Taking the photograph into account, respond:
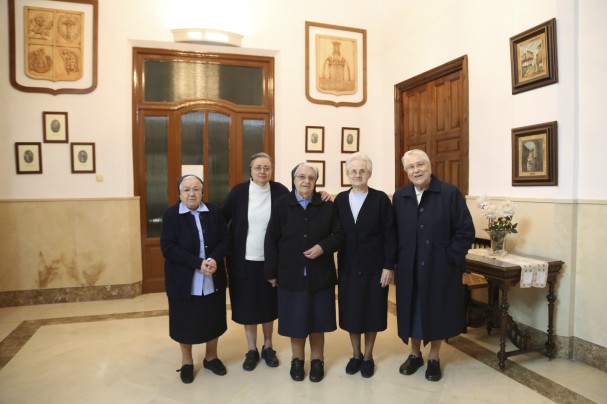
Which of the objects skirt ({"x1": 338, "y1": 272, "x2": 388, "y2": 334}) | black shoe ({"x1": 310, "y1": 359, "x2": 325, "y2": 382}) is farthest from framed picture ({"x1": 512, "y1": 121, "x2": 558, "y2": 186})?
black shoe ({"x1": 310, "y1": 359, "x2": 325, "y2": 382})

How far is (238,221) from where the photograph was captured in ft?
9.61

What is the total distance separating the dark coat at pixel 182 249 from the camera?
8.73ft

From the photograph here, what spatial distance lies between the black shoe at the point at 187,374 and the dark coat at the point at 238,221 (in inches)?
25.7

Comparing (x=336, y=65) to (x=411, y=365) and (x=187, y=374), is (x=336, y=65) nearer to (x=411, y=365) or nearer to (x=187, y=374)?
(x=411, y=365)

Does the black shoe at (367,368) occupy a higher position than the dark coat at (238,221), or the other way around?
the dark coat at (238,221)

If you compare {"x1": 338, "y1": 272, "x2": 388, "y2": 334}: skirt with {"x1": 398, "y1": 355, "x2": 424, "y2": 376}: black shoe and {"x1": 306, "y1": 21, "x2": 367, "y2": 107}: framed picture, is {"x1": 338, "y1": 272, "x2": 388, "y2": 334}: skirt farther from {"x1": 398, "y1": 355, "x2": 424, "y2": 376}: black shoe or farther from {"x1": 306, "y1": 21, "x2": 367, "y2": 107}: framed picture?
{"x1": 306, "y1": 21, "x2": 367, "y2": 107}: framed picture

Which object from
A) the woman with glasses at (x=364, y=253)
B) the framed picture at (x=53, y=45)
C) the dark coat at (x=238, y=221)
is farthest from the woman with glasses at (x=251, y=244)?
the framed picture at (x=53, y=45)

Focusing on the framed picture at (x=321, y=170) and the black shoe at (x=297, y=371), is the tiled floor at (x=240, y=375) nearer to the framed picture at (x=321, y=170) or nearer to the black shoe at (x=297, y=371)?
the black shoe at (x=297, y=371)

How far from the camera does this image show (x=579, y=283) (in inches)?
124

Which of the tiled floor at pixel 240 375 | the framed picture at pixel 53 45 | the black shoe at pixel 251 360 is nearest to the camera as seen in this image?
the tiled floor at pixel 240 375

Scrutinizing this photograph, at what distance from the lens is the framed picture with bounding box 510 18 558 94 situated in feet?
10.5

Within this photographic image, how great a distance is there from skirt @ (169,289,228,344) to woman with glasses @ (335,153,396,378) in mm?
873

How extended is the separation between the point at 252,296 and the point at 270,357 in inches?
20.1

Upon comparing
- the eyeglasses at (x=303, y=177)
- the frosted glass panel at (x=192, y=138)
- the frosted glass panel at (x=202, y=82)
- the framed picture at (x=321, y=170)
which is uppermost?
the frosted glass panel at (x=202, y=82)
